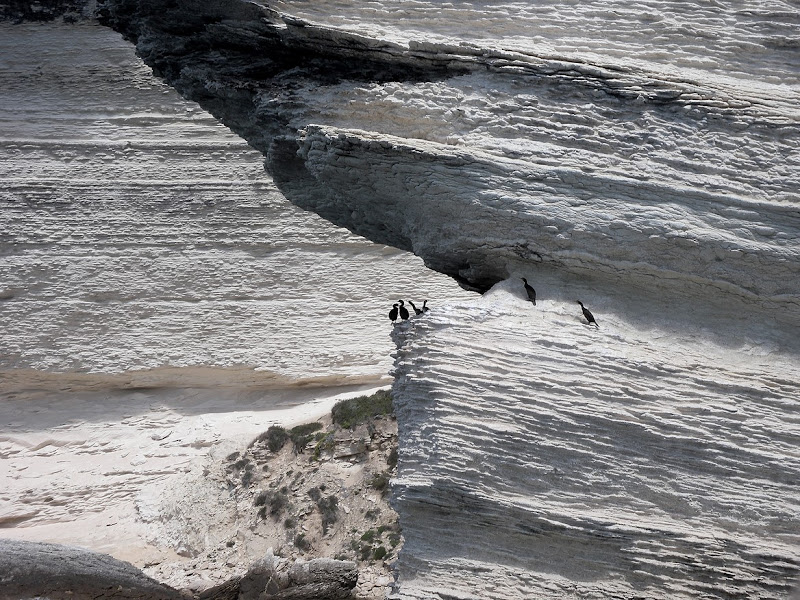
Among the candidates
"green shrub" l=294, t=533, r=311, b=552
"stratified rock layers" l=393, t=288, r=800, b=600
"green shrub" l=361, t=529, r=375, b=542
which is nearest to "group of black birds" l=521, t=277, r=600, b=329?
"stratified rock layers" l=393, t=288, r=800, b=600

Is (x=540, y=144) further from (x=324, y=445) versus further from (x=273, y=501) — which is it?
(x=273, y=501)

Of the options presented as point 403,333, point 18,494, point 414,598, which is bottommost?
point 18,494

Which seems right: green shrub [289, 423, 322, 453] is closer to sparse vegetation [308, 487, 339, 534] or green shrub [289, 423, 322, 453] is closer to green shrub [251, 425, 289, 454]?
green shrub [251, 425, 289, 454]

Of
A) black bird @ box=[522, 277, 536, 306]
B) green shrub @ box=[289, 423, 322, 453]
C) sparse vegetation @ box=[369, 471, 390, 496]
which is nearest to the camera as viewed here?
black bird @ box=[522, 277, 536, 306]

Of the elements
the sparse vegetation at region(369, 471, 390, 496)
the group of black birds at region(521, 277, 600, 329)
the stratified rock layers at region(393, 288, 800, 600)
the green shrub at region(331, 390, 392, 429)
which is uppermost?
the group of black birds at region(521, 277, 600, 329)

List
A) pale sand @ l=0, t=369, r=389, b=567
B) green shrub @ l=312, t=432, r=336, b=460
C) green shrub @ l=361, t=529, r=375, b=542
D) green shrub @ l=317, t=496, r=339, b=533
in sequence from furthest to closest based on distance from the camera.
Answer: green shrub @ l=312, t=432, r=336, b=460 < pale sand @ l=0, t=369, r=389, b=567 < green shrub @ l=317, t=496, r=339, b=533 < green shrub @ l=361, t=529, r=375, b=542

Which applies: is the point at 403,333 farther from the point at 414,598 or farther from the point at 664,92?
the point at 664,92

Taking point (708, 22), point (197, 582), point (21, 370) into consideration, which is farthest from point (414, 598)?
point (21, 370)

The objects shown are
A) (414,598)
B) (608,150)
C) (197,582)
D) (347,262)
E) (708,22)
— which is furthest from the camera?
(347,262)
